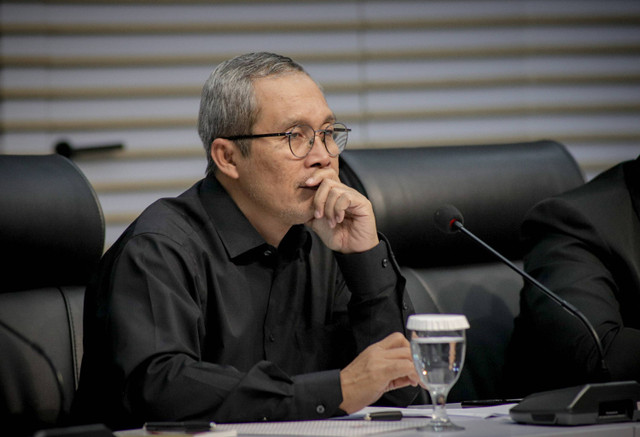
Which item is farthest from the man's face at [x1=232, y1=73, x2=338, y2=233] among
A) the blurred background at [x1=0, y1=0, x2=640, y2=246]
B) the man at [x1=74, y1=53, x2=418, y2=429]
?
the blurred background at [x1=0, y1=0, x2=640, y2=246]

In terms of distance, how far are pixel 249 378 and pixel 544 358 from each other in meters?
1.04

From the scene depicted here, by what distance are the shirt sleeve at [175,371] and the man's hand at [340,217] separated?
0.41 m

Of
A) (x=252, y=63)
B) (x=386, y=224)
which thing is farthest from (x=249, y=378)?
(x=386, y=224)

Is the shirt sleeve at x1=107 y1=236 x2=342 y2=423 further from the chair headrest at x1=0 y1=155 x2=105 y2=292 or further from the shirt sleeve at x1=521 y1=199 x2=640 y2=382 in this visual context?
the shirt sleeve at x1=521 y1=199 x2=640 y2=382

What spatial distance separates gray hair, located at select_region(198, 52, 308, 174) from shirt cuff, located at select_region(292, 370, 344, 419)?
69 centimetres

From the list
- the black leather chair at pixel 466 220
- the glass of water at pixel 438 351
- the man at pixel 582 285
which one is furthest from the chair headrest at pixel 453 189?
the glass of water at pixel 438 351

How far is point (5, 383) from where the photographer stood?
1.89 m

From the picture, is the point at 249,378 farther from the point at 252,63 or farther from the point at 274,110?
the point at 252,63

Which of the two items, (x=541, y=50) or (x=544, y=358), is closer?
(x=544, y=358)

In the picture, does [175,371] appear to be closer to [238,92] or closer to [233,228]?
[233,228]

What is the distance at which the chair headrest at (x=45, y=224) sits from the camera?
6.24 feet

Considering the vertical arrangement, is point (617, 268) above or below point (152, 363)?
below

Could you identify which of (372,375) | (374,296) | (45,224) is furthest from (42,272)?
(372,375)

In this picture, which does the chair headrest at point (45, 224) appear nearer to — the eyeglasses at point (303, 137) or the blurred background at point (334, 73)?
the eyeglasses at point (303, 137)
